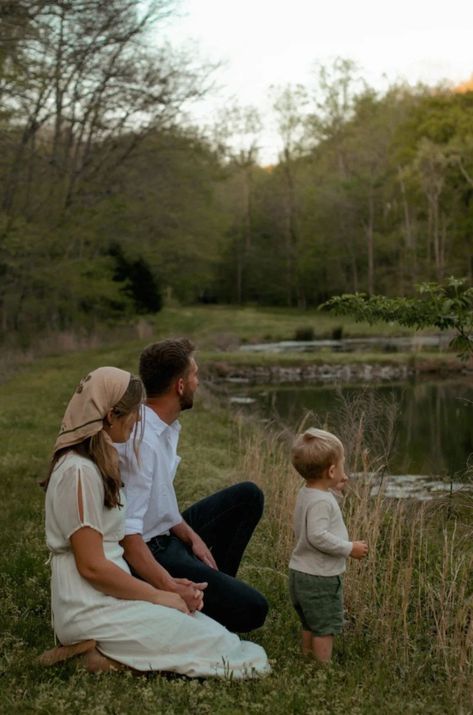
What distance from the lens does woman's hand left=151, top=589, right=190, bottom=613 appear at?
4.33 m

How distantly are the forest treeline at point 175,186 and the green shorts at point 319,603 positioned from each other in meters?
8.92

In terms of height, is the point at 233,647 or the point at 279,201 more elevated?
the point at 279,201

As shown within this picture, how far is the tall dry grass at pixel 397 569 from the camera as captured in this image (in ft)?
17.1

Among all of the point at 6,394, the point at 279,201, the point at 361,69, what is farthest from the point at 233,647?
the point at 361,69

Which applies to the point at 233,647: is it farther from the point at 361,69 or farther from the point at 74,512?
the point at 361,69

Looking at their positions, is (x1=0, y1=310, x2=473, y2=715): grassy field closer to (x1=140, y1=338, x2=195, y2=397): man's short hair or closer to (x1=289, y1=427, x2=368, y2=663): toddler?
(x1=289, y1=427, x2=368, y2=663): toddler

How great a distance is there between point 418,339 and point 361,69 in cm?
4241

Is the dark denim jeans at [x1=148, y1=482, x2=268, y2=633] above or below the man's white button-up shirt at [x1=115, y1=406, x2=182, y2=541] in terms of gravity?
below

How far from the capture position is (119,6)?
61.1 feet

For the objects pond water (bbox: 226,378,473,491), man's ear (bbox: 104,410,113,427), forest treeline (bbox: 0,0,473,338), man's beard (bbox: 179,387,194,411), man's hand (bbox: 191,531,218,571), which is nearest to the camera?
man's ear (bbox: 104,410,113,427)

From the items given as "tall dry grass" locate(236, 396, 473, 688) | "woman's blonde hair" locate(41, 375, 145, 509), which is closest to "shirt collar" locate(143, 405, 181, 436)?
"woman's blonde hair" locate(41, 375, 145, 509)

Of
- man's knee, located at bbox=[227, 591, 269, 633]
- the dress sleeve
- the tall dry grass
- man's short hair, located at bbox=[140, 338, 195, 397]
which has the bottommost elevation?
the tall dry grass

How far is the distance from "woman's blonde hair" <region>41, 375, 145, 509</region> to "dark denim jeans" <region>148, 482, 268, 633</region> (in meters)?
0.72

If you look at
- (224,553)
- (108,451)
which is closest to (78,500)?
(108,451)
